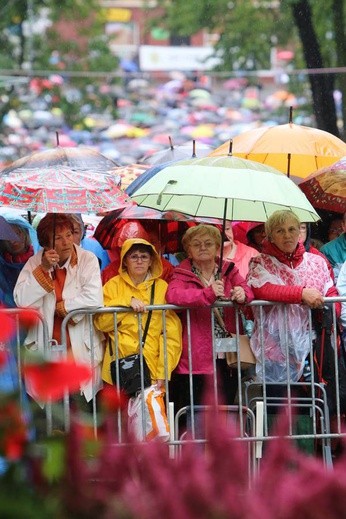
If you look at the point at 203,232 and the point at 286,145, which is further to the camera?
the point at 286,145

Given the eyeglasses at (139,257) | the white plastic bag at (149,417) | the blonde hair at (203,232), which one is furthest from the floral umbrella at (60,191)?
the white plastic bag at (149,417)

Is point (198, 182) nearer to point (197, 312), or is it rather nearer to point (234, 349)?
point (197, 312)

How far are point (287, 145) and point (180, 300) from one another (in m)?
2.63

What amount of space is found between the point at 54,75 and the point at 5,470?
28.6m

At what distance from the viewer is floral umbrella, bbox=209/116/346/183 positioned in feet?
31.6

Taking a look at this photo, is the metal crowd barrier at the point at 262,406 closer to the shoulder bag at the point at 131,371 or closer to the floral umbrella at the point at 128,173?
the shoulder bag at the point at 131,371

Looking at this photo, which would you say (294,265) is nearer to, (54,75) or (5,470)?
(5,470)

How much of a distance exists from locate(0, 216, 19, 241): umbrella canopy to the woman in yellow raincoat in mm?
663

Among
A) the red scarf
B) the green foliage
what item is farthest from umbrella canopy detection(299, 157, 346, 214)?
the green foliage

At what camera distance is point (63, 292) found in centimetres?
757

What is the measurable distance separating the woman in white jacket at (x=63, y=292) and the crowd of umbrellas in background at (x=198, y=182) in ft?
0.99

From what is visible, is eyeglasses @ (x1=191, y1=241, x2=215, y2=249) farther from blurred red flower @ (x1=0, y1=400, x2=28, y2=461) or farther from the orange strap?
blurred red flower @ (x1=0, y1=400, x2=28, y2=461)

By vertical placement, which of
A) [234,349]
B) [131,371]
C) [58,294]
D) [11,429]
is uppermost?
[58,294]

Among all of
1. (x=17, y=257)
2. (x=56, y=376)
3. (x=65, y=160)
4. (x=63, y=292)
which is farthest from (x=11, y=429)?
(x=65, y=160)
